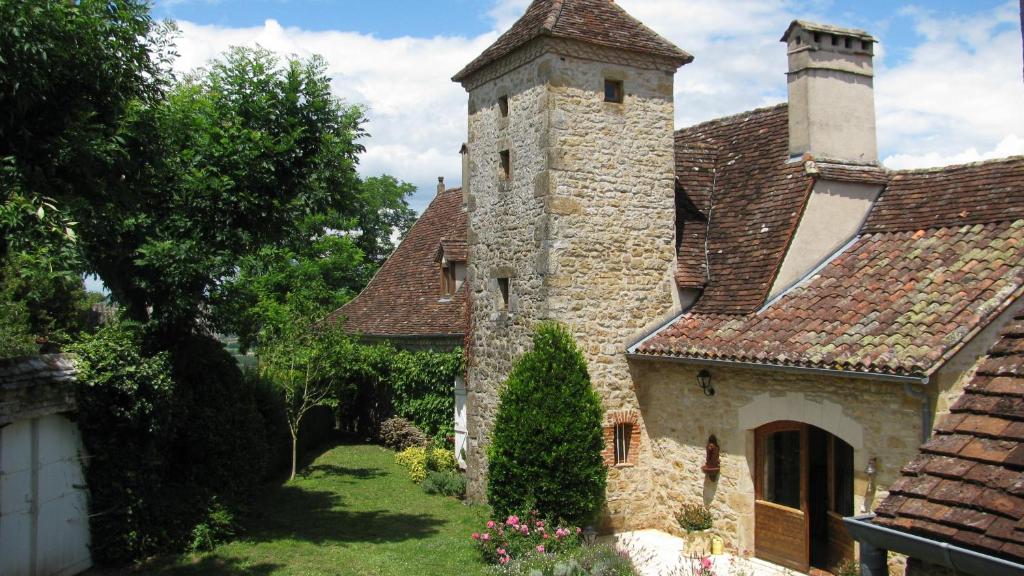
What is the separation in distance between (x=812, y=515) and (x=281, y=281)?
22977 millimetres

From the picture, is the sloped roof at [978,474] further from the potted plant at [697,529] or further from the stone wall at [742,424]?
the potted plant at [697,529]

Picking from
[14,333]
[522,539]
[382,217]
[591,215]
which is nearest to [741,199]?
[591,215]

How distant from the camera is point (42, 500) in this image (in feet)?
32.9

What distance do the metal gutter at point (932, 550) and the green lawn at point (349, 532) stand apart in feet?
23.0

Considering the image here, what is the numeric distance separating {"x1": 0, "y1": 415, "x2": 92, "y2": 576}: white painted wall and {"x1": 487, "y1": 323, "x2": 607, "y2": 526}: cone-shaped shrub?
585 centimetres

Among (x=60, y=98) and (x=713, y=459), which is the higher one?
(x=60, y=98)

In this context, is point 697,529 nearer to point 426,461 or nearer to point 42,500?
point 426,461

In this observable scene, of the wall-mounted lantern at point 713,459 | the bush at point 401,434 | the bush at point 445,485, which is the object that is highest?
the wall-mounted lantern at point 713,459

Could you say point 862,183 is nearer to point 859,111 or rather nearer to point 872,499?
point 859,111

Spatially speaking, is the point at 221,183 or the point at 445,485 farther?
the point at 445,485

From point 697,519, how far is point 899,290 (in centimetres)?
430

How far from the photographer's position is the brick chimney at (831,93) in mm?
12617

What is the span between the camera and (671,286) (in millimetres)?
13117

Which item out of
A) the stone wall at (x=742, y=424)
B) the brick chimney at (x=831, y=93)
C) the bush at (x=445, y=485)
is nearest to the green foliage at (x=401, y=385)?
the bush at (x=445, y=485)
